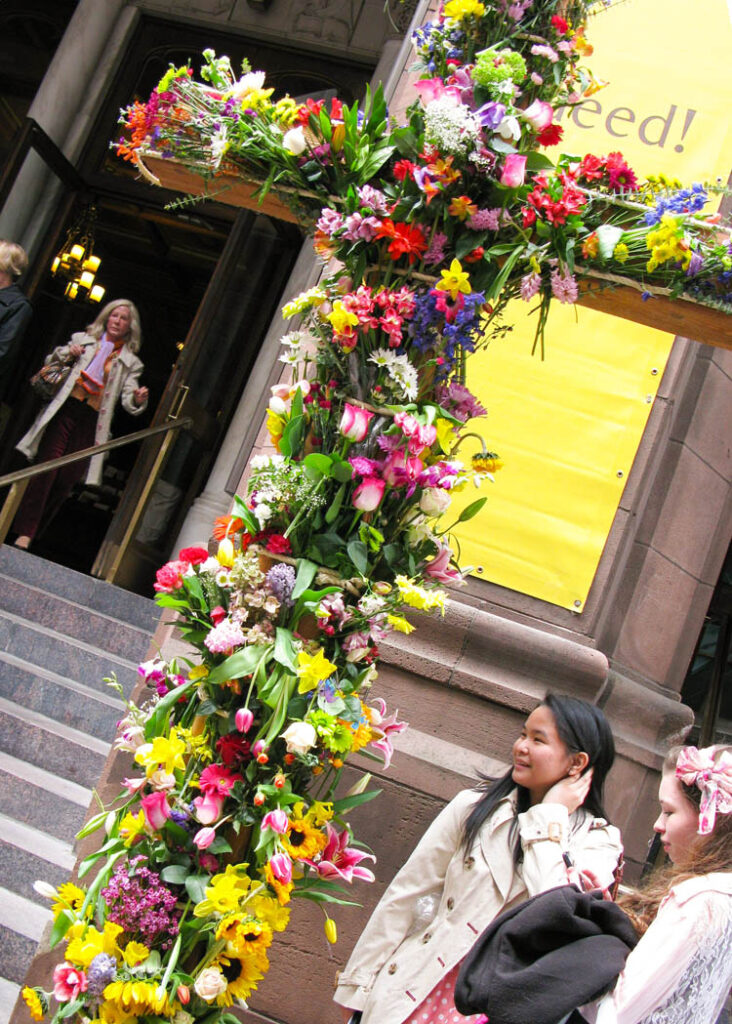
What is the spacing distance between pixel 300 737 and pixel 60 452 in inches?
221

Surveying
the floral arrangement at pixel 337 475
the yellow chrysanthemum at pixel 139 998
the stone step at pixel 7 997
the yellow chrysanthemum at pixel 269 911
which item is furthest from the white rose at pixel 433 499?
the stone step at pixel 7 997

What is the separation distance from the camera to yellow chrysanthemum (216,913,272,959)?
209 cm

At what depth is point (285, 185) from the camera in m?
2.57

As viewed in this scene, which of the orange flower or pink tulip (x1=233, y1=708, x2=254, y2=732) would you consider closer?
pink tulip (x1=233, y1=708, x2=254, y2=732)

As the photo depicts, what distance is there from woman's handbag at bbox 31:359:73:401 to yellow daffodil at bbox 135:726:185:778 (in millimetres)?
5366

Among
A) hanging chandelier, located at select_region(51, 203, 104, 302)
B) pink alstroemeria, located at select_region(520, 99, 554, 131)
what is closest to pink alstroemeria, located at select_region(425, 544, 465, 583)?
pink alstroemeria, located at select_region(520, 99, 554, 131)

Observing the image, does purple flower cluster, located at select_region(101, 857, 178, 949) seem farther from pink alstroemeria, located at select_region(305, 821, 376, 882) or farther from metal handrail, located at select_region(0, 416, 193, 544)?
metal handrail, located at select_region(0, 416, 193, 544)

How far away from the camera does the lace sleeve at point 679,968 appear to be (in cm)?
214

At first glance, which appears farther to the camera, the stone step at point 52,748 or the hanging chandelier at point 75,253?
the hanging chandelier at point 75,253

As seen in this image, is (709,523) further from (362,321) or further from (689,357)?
(362,321)

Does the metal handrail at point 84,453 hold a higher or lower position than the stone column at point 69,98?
lower

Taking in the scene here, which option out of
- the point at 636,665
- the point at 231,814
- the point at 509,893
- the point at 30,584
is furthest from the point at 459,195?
the point at 30,584

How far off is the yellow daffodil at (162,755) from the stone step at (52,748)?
2.80 metres

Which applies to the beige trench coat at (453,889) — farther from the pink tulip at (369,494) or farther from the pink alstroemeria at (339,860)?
the pink tulip at (369,494)
